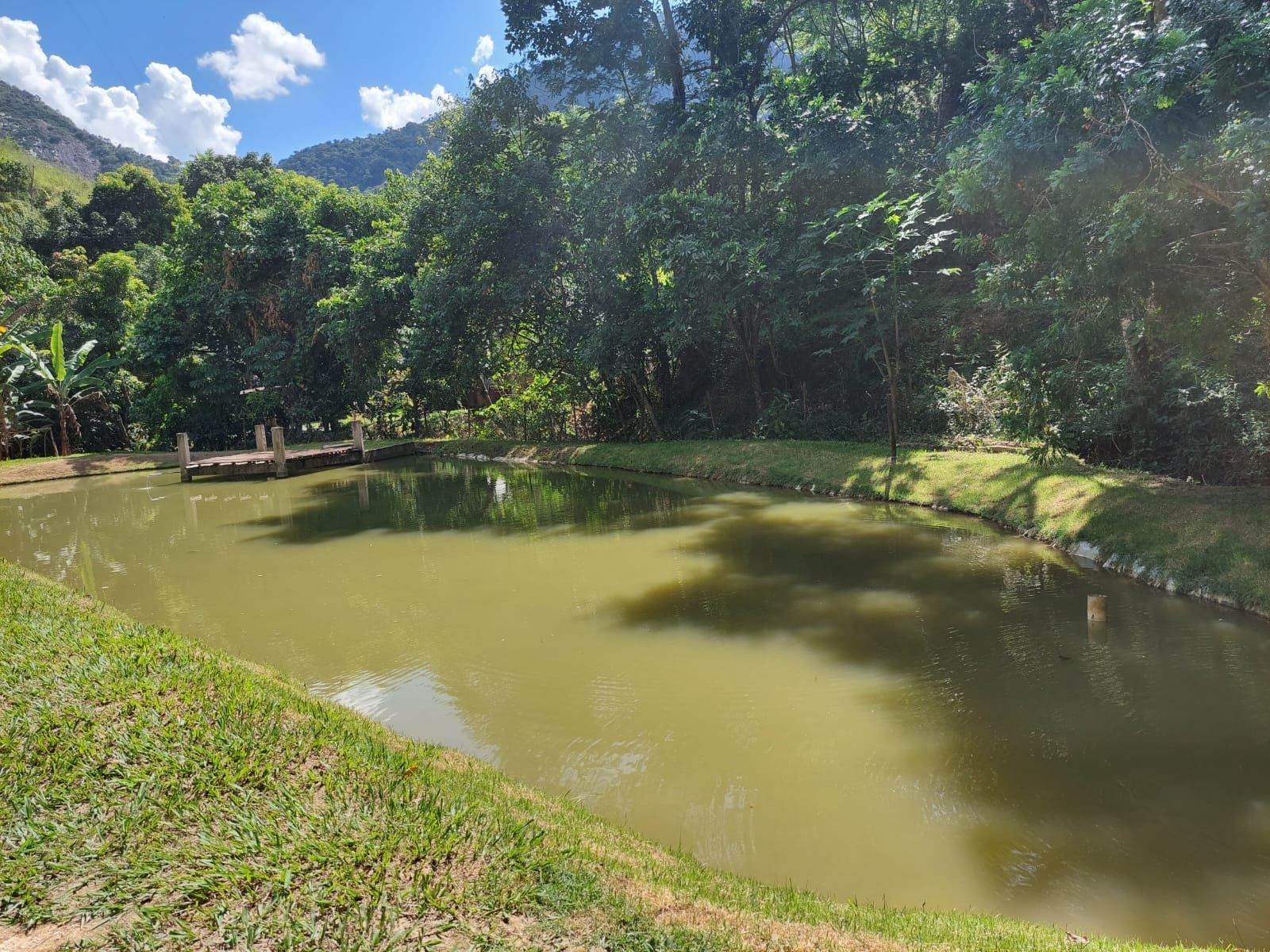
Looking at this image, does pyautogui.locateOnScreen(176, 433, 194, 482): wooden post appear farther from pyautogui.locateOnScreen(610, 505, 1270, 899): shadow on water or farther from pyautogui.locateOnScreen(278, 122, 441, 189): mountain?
pyautogui.locateOnScreen(278, 122, 441, 189): mountain

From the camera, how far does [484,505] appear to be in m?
14.2

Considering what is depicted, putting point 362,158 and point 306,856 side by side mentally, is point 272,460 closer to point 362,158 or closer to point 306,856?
point 306,856

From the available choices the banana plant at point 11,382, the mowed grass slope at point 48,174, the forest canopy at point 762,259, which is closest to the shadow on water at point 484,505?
the forest canopy at point 762,259

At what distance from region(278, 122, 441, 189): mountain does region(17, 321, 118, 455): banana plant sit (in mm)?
53464

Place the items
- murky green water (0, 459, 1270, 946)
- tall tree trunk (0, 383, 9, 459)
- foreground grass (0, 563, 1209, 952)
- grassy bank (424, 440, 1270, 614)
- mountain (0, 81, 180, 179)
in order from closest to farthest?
foreground grass (0, 563, 1209, 952), murky green water (0, 459, 1270, 946), grassy bank (424, 440, 1270, 614), tall tree trunk (0, 383, 9, 459), mountain (0, 81, 180, 179)

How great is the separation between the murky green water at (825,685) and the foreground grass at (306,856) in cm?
61

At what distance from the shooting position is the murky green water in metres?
3.68

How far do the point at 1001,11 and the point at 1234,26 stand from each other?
Result: 13297mm

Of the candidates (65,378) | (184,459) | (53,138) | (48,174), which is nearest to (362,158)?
(53,138)

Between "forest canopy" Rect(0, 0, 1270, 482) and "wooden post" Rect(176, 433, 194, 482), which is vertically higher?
"forest canopy" Rect(0, 0, 1270, 482)

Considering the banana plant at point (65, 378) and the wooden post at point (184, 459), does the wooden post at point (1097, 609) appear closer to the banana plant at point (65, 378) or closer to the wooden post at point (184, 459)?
the wooden post at point (184, 459)

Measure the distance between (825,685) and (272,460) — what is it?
59.0 feet

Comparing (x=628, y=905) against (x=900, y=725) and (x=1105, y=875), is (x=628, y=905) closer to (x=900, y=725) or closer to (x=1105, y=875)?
(x=1105, y=875)

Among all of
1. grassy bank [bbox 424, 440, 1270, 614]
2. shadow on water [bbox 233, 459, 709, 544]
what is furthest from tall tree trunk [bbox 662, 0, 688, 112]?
shadow on water [bbox 233, 459, 709, 544]
